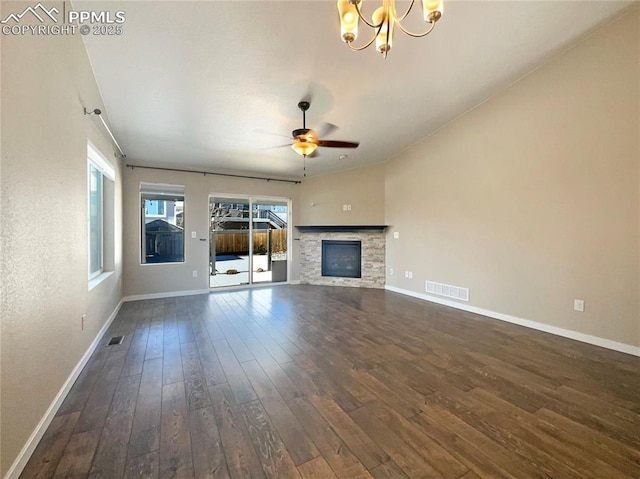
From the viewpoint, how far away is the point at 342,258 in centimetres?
627

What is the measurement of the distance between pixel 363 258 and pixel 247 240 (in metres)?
2.75

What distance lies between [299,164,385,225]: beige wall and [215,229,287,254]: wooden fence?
794 mm

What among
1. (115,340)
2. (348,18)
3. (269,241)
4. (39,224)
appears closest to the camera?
(39,224)

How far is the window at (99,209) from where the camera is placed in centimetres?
313

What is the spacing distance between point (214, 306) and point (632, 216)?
18.0ft

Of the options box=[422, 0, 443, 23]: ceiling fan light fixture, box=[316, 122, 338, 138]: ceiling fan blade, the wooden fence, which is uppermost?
box=[316, 122, 338, 138]: ceiling fan blade

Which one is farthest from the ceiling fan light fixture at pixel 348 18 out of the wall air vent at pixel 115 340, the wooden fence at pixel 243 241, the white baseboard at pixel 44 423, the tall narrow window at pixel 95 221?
the wooden fence at pixel 243 241

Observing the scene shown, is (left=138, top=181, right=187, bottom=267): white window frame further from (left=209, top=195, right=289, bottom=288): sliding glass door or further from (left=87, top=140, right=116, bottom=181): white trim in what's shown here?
(left=87, top=140, right=116, bottom=181): white trim

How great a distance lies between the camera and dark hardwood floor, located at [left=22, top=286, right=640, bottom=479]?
1373 millimetres

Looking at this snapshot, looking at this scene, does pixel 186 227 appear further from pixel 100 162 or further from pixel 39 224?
pixel 39 224

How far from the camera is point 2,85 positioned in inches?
48.7

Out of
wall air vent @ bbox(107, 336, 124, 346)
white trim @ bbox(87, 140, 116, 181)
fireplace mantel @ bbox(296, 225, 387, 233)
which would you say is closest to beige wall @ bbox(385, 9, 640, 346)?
fireplace mantel @ bbox(296, 225, 387, 233)

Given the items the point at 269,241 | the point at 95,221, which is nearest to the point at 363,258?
the point at 269,241

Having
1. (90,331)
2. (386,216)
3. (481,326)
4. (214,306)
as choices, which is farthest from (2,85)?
(386,216)
